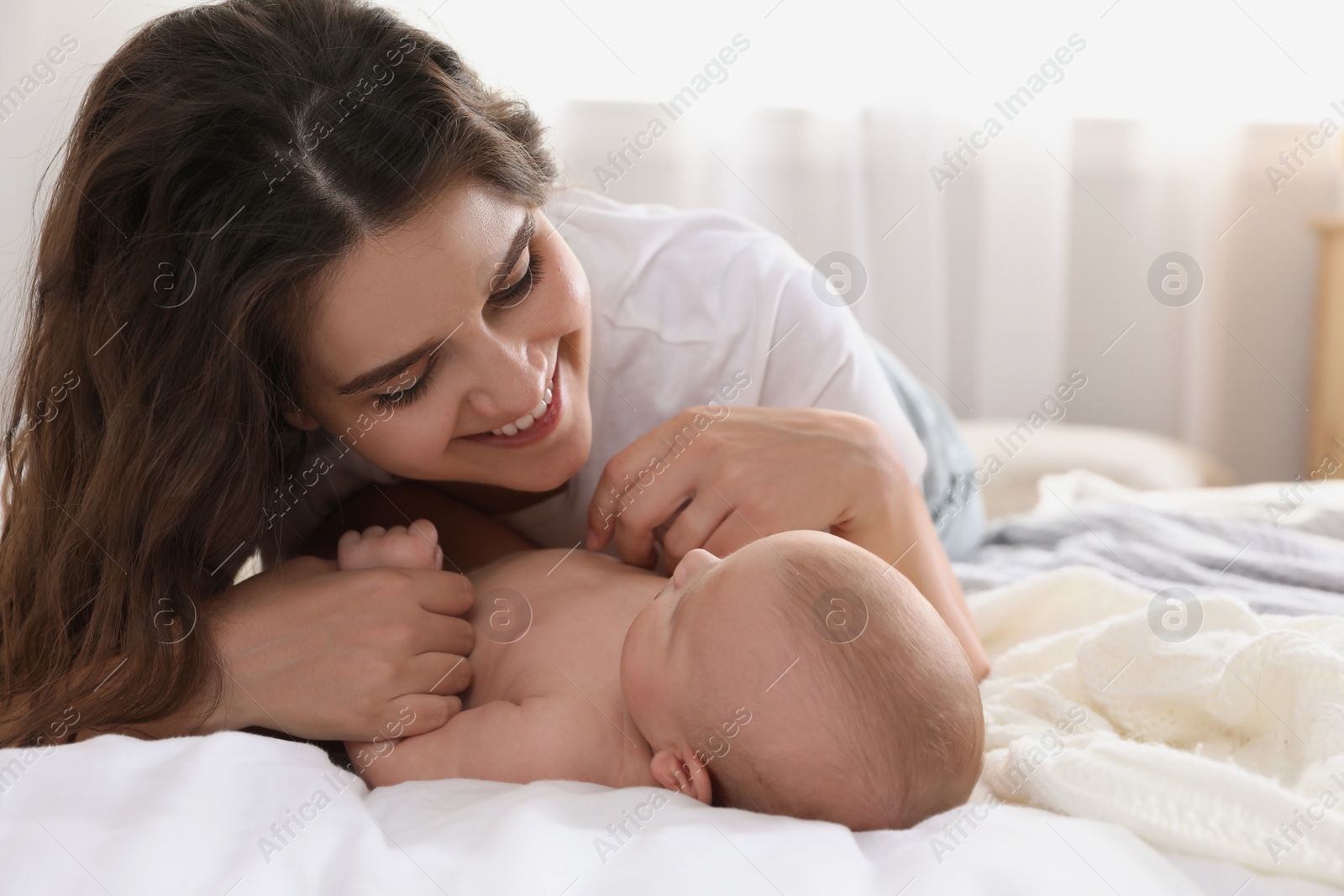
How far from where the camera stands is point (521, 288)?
42.0 inches

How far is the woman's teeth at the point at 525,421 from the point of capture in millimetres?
1129

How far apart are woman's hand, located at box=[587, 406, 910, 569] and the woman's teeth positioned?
98mm

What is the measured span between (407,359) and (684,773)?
0.46 meters

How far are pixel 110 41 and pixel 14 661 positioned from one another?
6.15 ft

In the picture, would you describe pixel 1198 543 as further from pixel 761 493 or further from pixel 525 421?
pixel 525 421

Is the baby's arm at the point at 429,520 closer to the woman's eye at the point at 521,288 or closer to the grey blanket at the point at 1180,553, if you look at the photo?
the woman's eye at the point at 521,288

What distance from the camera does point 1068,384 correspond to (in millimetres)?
3143

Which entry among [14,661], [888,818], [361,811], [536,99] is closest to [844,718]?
[888,818]

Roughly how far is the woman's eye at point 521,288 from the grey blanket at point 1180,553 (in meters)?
0.79

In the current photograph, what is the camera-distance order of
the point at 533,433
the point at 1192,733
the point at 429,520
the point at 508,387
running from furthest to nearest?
the point at 429,520, the point at 533,433, the point at 508,387, the point at 1192,733

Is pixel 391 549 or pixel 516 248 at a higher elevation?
pixel 516 248

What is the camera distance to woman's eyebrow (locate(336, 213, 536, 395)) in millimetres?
997

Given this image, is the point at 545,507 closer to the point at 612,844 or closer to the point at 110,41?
the point at 612,844

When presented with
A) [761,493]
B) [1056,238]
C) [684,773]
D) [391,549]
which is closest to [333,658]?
[391,549]
